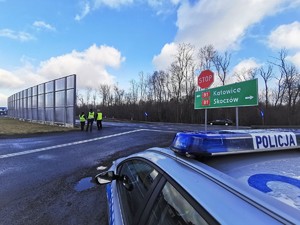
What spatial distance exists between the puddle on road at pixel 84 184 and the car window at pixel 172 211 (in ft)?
15.0

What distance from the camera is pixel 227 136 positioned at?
2062 mm

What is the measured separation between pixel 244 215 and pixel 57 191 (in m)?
5.42

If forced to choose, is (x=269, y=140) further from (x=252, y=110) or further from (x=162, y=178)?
(x=252, y=110)

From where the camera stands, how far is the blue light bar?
6.33 ft

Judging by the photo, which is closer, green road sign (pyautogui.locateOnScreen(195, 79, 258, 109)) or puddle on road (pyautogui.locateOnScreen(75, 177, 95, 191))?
puddle on road (pyautogui.locateOnScreen(75, 177, 95, 191))

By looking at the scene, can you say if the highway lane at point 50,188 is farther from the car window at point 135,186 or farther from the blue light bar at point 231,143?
the blue light bar at point 231,143

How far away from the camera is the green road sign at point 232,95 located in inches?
272

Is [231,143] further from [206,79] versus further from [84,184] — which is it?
[206,79]

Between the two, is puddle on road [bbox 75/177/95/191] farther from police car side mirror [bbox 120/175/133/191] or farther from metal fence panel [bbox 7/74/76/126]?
metal fence panel [bbox 7/74/76/126]

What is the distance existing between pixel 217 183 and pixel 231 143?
0.64 m

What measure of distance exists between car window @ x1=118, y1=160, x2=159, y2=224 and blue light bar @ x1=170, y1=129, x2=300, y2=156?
32 centimetres

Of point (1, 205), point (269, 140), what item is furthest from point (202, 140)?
point (1, 205)

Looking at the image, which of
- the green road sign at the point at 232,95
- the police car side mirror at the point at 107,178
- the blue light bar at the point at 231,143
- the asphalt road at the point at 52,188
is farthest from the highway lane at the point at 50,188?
the green road sign at the point at 232,95

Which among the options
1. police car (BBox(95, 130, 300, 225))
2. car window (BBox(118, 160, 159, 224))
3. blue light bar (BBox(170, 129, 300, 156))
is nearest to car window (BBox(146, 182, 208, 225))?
police car (BBox(95, 130, 300, 225))
